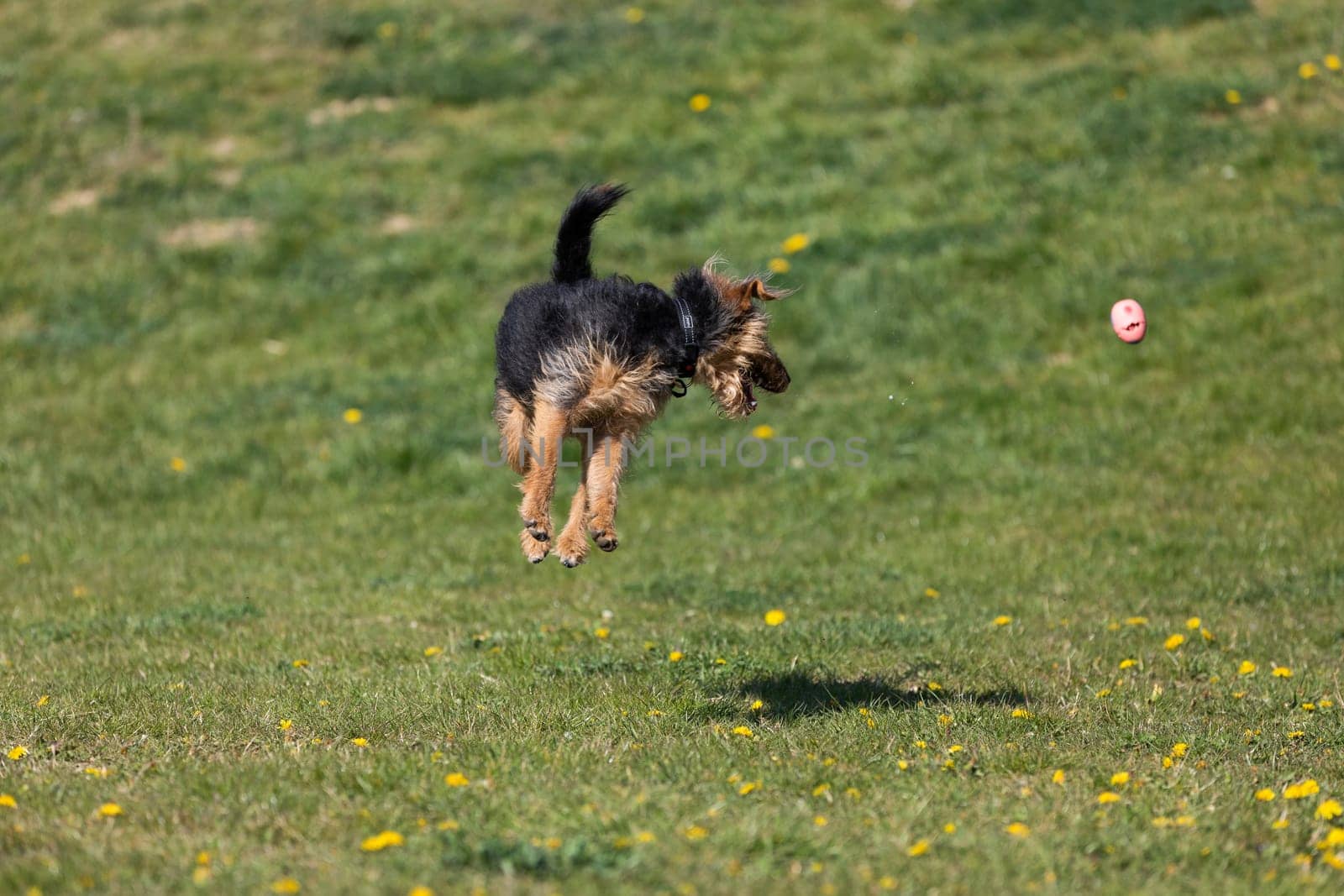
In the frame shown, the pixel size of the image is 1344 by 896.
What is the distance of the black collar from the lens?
19.4 feet

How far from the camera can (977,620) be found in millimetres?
8172

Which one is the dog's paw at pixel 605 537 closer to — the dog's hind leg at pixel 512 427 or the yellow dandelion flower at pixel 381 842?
the dog's hind leg at pixel 512 427

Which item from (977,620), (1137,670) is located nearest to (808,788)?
(1137,670)

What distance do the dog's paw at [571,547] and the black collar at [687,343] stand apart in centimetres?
83

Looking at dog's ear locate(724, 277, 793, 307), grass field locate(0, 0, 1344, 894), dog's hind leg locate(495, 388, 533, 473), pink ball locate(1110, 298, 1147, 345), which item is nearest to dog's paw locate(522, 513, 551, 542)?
dog's hind leg locate(495, 388, 533, 473)

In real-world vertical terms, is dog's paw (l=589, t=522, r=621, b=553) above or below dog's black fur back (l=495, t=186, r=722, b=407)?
below

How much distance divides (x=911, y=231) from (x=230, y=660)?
8.64 m

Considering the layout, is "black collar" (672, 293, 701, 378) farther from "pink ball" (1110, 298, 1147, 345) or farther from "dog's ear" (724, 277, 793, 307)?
"pink ball" (1110, 298, 1147, 345)

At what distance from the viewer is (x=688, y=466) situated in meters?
11.7

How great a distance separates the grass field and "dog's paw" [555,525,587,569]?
67 cm

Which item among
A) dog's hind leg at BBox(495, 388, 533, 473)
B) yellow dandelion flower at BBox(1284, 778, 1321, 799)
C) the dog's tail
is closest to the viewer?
yellow dandelion flower at BBox(1284, 778, 1321, 799)

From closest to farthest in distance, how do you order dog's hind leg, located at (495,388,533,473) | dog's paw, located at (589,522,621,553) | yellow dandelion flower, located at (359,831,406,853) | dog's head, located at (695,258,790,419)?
yellow dandelion flower, located at (359,831,406,853) → dog's paw, located at (589,522,621,553) → dog's head, located at (695,258,790,419) → dog's hind leg, located at (495,388,533,473)

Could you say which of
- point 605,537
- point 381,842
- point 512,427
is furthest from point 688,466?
point 381,842

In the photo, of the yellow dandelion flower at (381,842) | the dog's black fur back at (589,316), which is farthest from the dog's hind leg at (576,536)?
the yellow dandelion flower at (381,842)
